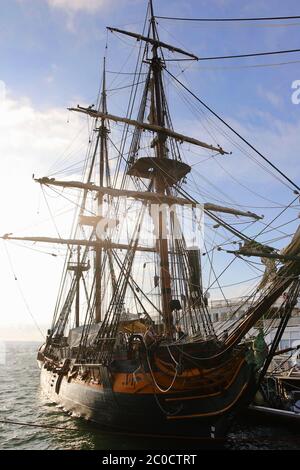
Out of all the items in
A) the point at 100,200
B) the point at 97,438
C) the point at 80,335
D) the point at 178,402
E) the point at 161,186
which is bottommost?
the point at 97,438

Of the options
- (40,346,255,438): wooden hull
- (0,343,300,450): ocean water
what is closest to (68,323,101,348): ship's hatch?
(0,343,300,450): ocean water

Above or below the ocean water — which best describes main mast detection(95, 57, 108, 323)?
above

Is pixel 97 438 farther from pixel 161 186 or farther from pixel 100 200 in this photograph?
pixel 100 200

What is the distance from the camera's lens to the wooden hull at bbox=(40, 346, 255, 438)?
13.0m

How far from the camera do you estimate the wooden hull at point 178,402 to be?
42.7 feet

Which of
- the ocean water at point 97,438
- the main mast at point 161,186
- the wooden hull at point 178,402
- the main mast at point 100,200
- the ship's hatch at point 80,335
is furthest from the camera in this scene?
the main mast at point 100,200

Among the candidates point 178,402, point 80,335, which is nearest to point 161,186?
point 80,335

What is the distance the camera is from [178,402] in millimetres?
13383

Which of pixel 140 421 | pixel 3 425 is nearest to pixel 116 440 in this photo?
pixel 140 421

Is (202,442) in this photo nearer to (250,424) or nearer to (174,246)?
(250,424)

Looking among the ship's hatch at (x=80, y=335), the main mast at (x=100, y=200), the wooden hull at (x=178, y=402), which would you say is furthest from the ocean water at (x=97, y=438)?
the main mast at (x=100, y=200)

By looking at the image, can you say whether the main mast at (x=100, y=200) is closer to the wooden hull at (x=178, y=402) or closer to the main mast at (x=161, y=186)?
the main mast at (x=161, y=186)

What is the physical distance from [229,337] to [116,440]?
6.00 m

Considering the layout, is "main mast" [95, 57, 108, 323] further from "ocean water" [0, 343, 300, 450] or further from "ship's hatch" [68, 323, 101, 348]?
"ocean water" [0, 343, 300, 450]
